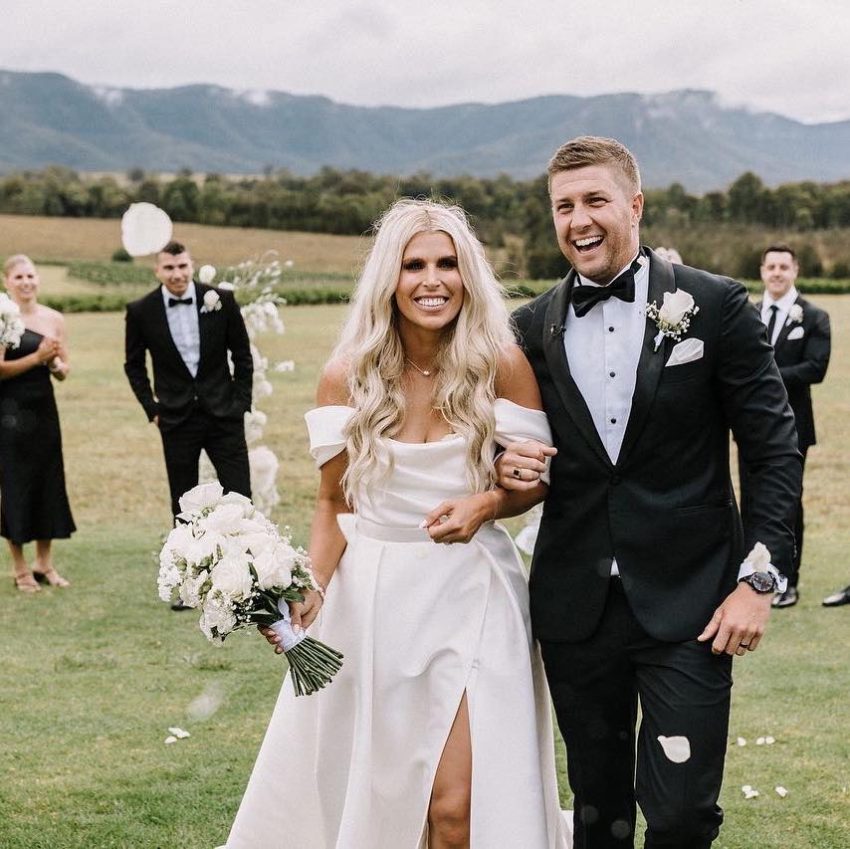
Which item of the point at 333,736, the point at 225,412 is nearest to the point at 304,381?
the point at 225,412

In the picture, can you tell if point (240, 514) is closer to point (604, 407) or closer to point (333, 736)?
point (333, 736)

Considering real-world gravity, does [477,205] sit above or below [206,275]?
above

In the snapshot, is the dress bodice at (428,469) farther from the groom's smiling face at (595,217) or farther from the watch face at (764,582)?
the watch face at (764,582)

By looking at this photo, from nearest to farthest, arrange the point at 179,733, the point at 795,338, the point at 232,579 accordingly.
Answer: the point at 232,579 < the point at 179,733 < the point at 795,338

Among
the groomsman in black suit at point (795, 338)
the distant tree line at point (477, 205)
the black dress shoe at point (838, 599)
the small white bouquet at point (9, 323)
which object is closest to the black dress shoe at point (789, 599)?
the groomsman in black suit at point (795, 338)

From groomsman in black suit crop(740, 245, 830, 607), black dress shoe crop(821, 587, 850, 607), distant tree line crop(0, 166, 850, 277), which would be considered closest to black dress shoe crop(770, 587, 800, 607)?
groomsman in black suit crop(740, 245, 830, 607)

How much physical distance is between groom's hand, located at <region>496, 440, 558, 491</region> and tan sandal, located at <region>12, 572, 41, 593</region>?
22.8 ft

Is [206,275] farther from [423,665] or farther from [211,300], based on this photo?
[423,665]

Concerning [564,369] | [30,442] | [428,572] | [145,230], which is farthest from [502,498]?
[145,230]

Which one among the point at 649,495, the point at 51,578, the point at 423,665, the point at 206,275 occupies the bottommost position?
the point at 51,578

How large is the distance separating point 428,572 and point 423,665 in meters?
0.28

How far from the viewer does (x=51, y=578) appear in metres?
9.81

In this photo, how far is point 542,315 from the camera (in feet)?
12.6

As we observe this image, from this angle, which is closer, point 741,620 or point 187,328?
point 741,620
